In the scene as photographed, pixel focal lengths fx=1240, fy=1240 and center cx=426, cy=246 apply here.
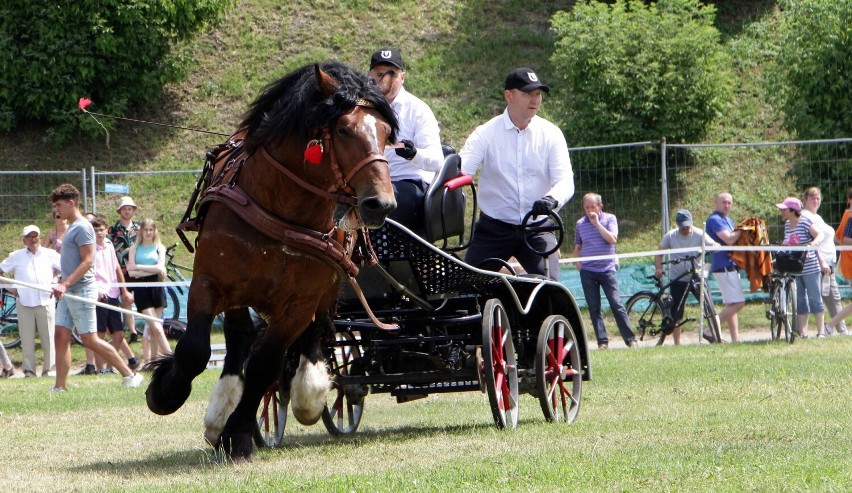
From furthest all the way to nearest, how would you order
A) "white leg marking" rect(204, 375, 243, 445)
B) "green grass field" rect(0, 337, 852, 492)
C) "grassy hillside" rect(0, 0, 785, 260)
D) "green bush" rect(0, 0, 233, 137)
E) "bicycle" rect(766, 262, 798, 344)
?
"grassy hillside" rect(0, 0, 785, 260)
"green bush" rect(0, 0, 233, 137)
"bicycle" rect(766, 262, 798, 344)
"white leg marking" rect(204, 375, 243, 445)
"green grass field" rect(0, 337, 852, 492)

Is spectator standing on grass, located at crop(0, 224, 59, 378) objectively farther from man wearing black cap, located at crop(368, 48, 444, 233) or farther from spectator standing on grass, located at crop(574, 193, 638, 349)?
man wearing black cap, located at crop(368, 48, 444, 233)

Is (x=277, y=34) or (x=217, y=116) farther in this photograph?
(x=277, y=34)

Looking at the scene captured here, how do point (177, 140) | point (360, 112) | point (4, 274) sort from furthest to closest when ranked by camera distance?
point (177, 140) < point (4, 274) < point (360, 112)

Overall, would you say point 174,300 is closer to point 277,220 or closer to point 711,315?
point 711,315

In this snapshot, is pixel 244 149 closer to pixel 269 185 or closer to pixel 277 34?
pixel 269 185

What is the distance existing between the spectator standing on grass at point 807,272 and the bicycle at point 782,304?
0.18m

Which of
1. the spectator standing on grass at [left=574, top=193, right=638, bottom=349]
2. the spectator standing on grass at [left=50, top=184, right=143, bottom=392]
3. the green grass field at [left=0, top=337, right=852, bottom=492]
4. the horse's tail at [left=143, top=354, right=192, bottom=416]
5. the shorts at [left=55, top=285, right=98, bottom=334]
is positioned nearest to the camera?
the green grass field at [left=0, top=337, right=852, bottom=492]

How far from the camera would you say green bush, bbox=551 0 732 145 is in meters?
19.4

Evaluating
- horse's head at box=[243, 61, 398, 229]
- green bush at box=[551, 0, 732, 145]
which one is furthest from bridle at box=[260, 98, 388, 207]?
green bush at box=[551, 0, 732, 145]

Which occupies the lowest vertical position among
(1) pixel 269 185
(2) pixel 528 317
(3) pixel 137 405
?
(3) pixel 137 405

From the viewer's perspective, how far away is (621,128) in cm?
1925

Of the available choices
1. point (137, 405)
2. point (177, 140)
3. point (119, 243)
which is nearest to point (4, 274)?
point (119, 243)

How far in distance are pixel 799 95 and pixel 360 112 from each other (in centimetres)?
1549

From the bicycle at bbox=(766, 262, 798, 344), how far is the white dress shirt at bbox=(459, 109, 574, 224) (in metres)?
6.47
